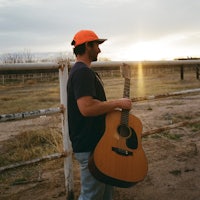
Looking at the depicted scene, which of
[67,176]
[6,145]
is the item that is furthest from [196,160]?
[6,145]

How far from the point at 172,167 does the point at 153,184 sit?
0.58 metres

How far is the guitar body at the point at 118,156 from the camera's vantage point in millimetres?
2262

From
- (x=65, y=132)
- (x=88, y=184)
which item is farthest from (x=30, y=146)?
(x=88, y=184)

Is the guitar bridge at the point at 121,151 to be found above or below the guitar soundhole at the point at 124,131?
below

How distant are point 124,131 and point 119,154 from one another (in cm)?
18

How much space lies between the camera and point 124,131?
240cm

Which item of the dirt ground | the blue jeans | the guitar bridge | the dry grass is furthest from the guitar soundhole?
the dry grass

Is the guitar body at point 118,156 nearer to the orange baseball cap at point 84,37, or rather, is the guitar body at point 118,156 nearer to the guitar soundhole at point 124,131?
the guitar soundhole at point 124,131

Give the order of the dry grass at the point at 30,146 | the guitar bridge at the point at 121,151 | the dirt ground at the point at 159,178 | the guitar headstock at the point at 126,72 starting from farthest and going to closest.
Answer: the dry grass at the point at 30,146 < the dirt ground at the point at 159,178 < the guitar headstock at the point at 126,72 < the guitar bridge at the point at 121,151

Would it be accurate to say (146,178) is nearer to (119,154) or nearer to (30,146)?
(119,154)

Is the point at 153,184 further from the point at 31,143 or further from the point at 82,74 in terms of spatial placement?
the point at 31,143

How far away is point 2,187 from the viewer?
3.69 m

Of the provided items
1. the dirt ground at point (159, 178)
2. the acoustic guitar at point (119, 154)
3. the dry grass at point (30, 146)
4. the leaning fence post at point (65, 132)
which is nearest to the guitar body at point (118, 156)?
the acoustic guitar at point (119, 154)

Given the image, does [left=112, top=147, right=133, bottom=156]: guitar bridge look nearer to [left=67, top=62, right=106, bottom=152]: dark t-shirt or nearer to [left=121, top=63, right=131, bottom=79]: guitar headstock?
[left=67, top=62, right=106, bottom=152]: dark t-shirt
